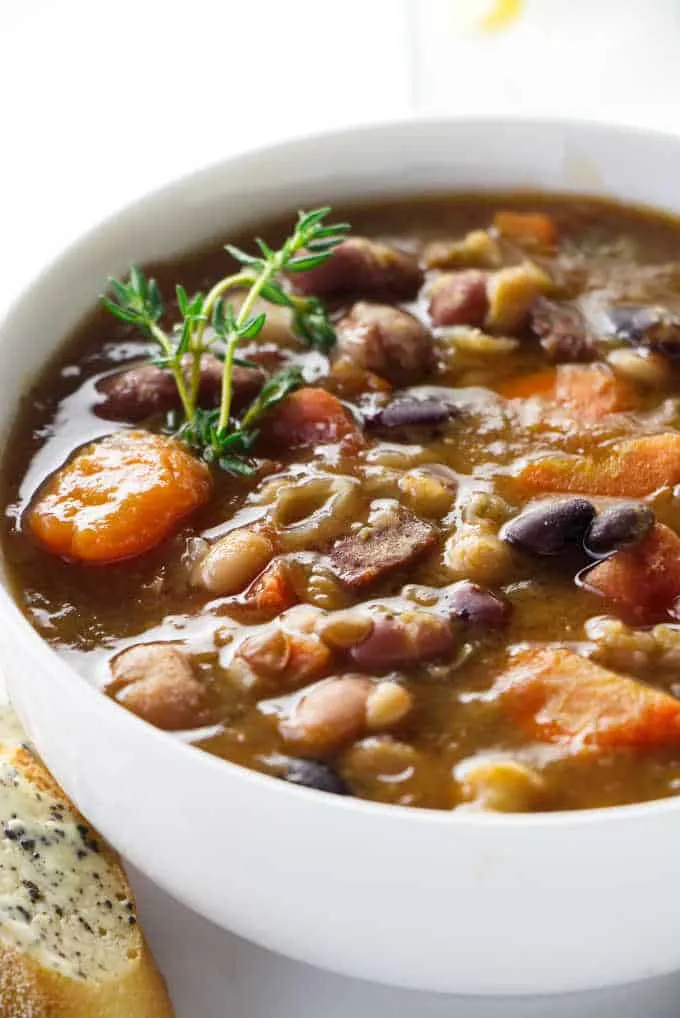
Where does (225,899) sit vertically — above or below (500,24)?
below

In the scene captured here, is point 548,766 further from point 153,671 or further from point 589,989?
point 153,671

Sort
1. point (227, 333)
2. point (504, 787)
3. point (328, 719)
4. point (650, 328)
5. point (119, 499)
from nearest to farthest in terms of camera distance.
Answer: point (504, 787) → point (328, 719) → point (119, 499) → point (227, 333) → point (650, 328)

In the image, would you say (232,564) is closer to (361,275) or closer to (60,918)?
(60,918)

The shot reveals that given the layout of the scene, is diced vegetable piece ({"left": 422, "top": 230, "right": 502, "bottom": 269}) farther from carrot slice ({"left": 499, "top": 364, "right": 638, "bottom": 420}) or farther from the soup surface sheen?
carrot slice ({"left": 499, "top": 364, "right": 638, "bottom": 420})

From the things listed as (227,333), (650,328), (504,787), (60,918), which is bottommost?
(60,918)

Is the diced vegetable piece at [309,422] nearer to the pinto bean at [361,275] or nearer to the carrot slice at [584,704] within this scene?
the pinto bean at [361,275]

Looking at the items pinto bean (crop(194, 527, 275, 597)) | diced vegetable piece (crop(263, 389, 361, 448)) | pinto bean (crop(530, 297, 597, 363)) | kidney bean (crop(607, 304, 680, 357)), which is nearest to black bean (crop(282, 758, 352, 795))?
pinto bean (crop(194, 527, 275, 597))

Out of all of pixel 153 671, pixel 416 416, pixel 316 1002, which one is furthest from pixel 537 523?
pixel 316 1002

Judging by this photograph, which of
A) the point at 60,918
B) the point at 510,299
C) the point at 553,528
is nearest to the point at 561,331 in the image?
the point at 510,299
